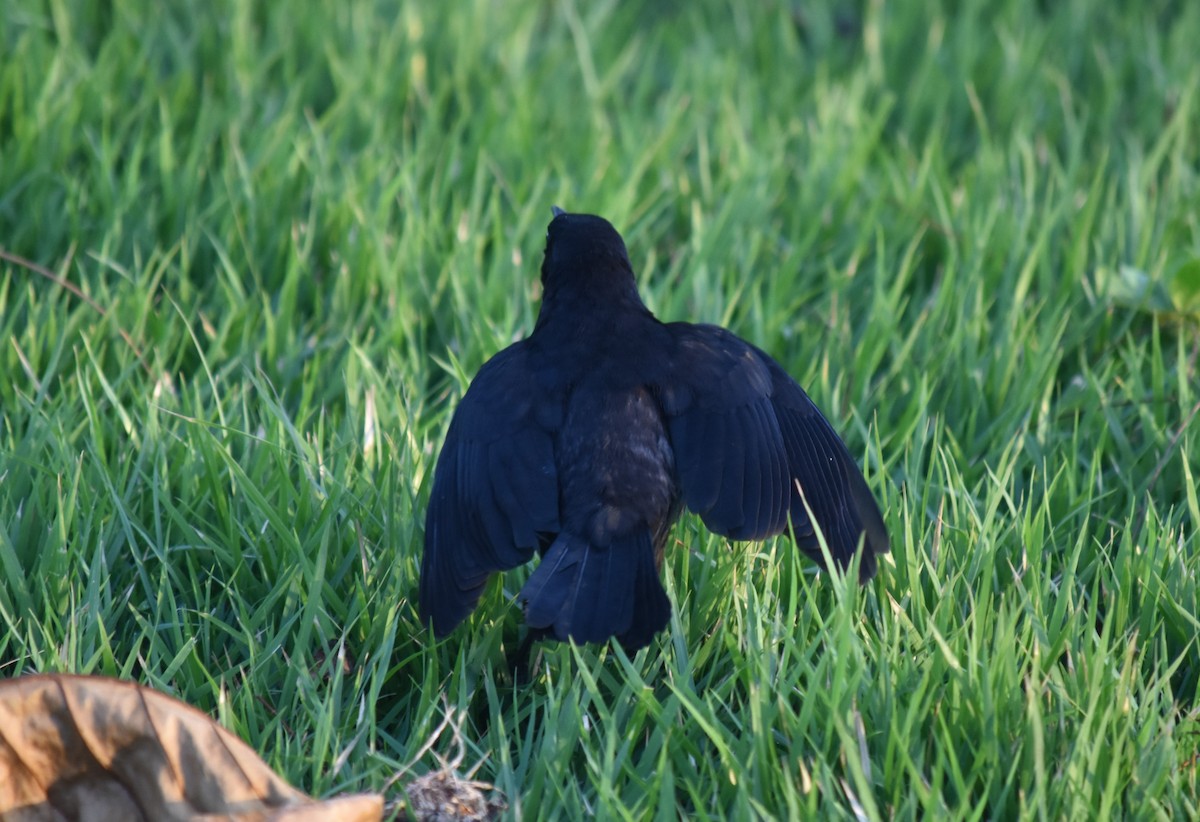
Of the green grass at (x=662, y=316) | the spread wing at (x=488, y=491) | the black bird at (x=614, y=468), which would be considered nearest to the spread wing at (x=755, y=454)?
the black bird at (x=614, y=468)

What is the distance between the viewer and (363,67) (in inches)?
184

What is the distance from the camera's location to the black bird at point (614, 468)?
2352 mm

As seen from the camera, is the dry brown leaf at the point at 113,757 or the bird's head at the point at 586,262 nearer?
the dry brown leaf at the point at 113,757

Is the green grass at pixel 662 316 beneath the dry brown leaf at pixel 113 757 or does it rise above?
above

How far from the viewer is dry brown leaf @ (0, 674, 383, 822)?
1928 mm

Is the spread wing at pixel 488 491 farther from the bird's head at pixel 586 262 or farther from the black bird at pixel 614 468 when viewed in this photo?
the bird's head at pixel 586 262

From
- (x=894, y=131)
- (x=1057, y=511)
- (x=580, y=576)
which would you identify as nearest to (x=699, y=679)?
(x=580, y=576)

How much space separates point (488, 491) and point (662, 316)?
1210mm

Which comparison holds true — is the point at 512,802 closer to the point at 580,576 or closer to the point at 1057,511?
the point at 580,576

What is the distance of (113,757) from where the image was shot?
1.97m

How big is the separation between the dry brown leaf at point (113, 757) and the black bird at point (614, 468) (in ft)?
1.70

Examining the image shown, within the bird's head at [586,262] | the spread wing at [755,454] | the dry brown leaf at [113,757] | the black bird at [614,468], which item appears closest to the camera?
the dry brown leaf at [113,757]

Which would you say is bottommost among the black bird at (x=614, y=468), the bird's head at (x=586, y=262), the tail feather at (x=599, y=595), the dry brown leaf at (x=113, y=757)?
the dry brown leaf at (x=113, y=757)

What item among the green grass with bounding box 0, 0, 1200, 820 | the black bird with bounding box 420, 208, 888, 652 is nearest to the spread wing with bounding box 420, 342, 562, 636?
the black bird with bounding box 420, 208, 888, 652
